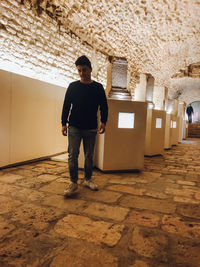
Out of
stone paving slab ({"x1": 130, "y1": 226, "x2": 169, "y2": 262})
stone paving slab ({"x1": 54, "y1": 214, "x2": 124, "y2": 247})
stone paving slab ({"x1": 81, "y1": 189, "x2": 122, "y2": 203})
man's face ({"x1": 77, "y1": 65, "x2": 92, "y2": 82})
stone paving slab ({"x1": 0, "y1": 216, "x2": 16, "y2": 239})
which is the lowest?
stone paving slab ({"x1": 0, "y1": 216, "x2": 16, "y2": 239})

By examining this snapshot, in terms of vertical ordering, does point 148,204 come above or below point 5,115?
below

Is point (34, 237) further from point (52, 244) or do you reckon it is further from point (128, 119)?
point (128, 119)

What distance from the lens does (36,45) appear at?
4766 millimetres

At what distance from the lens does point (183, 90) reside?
46.3 feet

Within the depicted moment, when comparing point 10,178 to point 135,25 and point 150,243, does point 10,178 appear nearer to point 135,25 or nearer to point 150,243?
point 150,243

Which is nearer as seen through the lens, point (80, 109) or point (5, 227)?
point (5, 227)

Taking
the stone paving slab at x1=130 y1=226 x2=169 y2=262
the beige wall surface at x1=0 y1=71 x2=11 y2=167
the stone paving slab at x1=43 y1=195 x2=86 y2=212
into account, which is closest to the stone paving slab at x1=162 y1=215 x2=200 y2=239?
the stone paving slab at x1=130 y1=226 x2=169 y2=262

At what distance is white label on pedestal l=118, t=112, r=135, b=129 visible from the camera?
12.3ft

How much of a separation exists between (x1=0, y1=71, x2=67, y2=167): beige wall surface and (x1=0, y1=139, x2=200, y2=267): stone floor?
0.87 m

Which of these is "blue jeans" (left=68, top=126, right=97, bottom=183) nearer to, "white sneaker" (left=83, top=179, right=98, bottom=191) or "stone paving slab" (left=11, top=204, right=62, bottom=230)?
"white sneaker" (left=83, top=179, right=98, bottom=191)

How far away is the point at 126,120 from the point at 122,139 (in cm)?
38

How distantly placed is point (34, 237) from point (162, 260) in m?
1.00

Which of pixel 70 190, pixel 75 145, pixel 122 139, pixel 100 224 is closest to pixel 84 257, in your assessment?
pixel 100 224

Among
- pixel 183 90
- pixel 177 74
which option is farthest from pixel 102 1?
pixel 183 90
